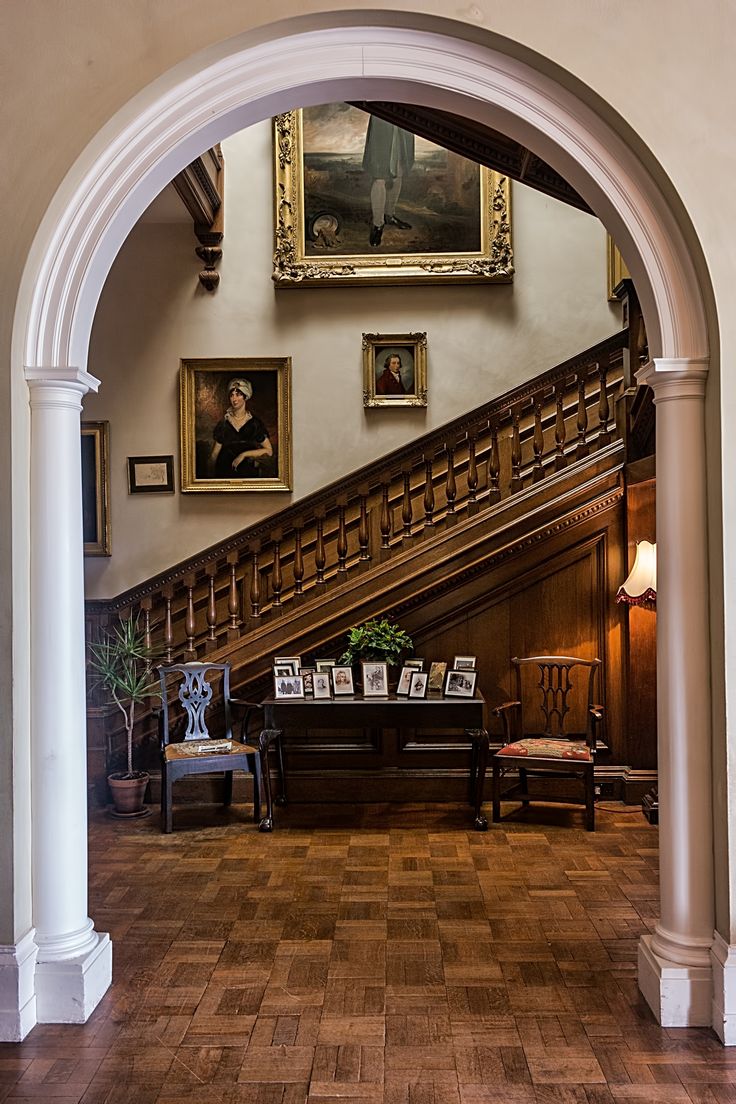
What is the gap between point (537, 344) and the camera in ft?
26.8

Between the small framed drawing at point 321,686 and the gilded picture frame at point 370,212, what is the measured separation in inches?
146

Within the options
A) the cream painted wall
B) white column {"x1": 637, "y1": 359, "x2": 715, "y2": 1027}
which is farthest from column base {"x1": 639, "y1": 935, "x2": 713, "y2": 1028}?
the cream painted wall

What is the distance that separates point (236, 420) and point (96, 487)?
135 centimetres

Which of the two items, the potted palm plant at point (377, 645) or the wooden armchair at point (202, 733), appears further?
the potted palm plant at point (377, 645)

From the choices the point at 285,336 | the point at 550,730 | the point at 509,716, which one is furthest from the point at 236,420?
the point at 550,730

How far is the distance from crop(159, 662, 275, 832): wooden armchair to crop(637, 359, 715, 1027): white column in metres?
3.18

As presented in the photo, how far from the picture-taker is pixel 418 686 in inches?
240

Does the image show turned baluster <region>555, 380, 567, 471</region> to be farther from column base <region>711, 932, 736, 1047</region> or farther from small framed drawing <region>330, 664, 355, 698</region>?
column base <region>711, 932, 736, 1047</region>

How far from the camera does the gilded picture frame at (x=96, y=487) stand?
26.7 feet

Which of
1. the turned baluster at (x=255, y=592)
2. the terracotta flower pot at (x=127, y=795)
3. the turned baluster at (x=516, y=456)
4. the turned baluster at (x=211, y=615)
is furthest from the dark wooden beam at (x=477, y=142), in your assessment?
the terracotta flower pot at (x=127, y=795)

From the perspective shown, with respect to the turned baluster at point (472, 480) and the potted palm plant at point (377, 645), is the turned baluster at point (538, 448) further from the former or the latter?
the potted palm plant at point (377, 645)

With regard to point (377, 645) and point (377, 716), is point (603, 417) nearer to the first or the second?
point (377, 645)

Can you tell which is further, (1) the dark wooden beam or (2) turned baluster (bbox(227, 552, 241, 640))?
(2) turned baluster (bbox(227, 552, 241, 640))

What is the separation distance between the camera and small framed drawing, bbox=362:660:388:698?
612cm
